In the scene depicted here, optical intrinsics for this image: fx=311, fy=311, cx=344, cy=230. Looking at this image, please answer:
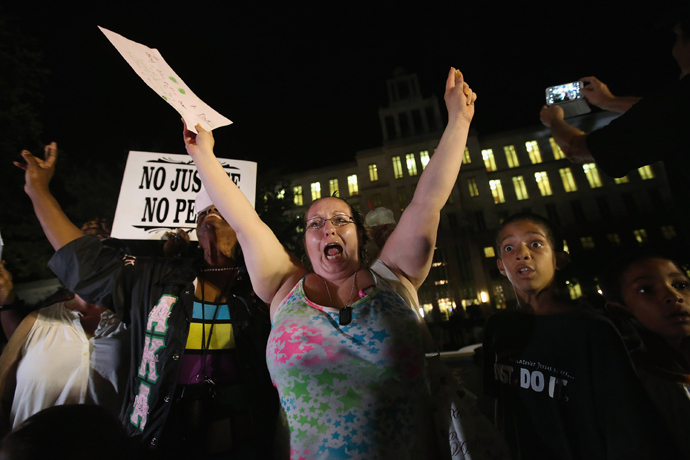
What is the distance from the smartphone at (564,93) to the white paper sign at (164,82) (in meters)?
2.44

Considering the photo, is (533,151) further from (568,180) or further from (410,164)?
(410,164)

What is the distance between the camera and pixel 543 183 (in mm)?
35469

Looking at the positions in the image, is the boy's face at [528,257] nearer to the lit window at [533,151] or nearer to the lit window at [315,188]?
the lit window at [315,188]

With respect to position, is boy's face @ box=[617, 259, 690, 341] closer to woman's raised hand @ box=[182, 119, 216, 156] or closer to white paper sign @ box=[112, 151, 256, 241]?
woman's raised hand @ box=[182, 119, 216, 156]

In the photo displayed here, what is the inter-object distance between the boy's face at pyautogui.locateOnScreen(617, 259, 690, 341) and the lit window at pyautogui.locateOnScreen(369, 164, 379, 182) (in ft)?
117

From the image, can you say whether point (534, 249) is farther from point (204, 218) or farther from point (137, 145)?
point (137, 145)

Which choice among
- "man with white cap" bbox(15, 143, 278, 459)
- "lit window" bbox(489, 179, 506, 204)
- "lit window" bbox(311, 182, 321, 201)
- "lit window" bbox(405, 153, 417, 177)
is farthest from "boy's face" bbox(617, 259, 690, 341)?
"lit window" bbox(311, 182, 321, 201)

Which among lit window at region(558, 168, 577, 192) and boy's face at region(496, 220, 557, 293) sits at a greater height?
lit window at region(558, 168, 577, 192)

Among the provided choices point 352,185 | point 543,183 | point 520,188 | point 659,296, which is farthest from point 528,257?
point 543,183

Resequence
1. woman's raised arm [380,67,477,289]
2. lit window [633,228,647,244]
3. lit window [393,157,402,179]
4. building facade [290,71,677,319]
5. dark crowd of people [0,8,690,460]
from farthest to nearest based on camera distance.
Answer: lit window [393,157,402,179] → lit window [633,228,647,244] → building facade [290,71,677,319] → woman's raised arm [380,67,477,289] → dark crowd of people [0,8,690,460]

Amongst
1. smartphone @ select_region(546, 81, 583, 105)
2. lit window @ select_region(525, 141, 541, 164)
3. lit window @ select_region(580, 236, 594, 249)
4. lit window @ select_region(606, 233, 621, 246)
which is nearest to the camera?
smartphone @ select_region(546, 81, 583, 105)

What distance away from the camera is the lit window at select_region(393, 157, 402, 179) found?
3638 centimetres

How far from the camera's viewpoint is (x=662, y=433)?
1.44 meters

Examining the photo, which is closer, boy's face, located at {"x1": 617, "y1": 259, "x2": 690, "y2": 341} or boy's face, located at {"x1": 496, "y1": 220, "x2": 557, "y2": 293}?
boy's face, located at {"x1": 617, "y1": 259, "x2": 690, "y2": 341}
